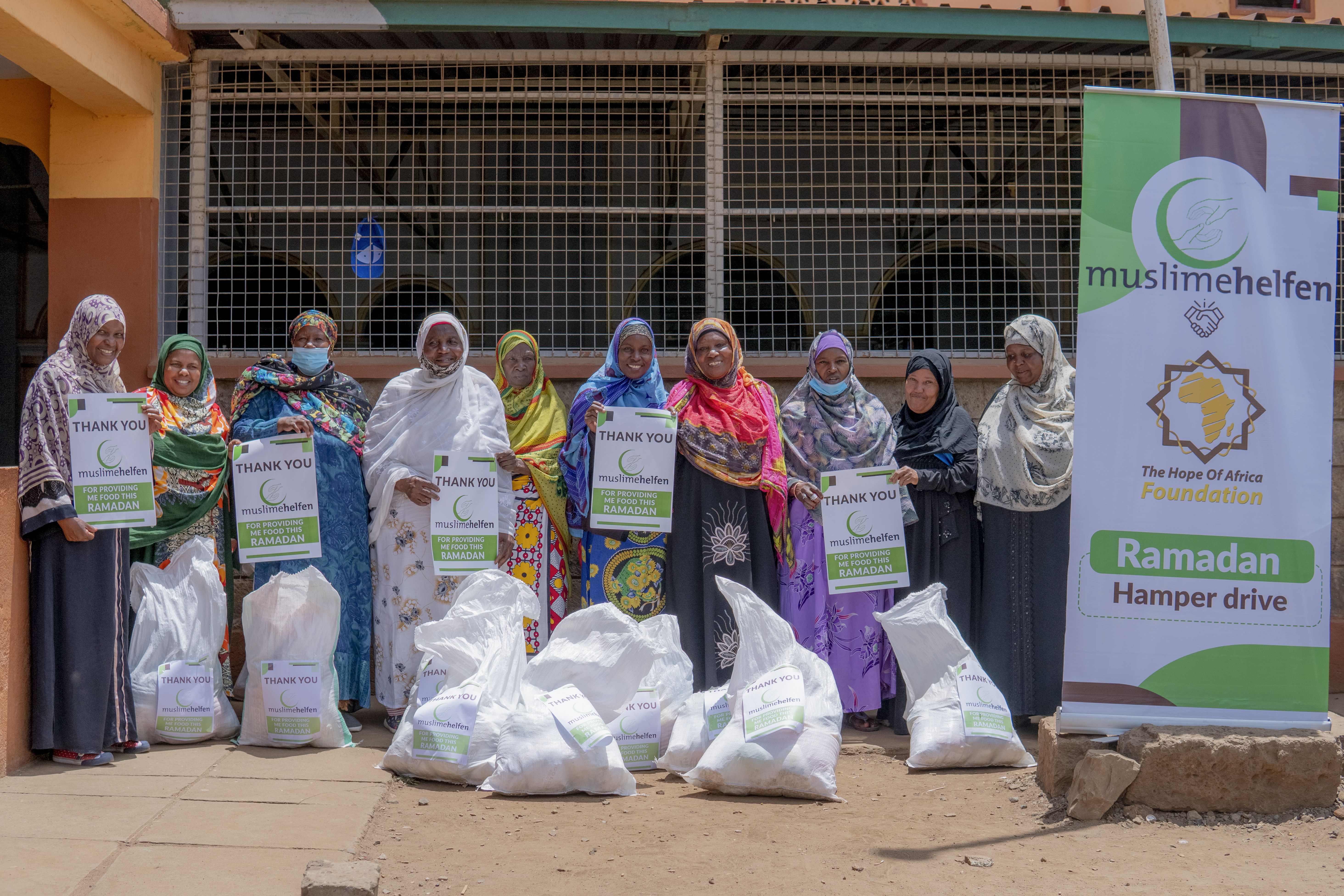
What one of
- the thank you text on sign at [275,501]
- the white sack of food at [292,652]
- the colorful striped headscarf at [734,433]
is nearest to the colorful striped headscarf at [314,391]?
the thank you text on sign at [275,501]

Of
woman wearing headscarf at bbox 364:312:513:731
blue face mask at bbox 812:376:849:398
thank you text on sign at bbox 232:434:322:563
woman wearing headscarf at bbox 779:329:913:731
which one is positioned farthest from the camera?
blue face mask at bbox 812:376:849:398

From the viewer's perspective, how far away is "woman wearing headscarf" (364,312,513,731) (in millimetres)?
4746

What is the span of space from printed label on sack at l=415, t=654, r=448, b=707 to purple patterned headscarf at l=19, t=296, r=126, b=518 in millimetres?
1509

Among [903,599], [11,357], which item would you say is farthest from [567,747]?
[11,357]

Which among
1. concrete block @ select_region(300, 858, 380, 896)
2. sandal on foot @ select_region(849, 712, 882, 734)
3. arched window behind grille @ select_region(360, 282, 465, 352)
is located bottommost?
sandal on foot @ select_region(849, 712, 882, 734)

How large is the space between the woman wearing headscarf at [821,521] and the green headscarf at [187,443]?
101 inches

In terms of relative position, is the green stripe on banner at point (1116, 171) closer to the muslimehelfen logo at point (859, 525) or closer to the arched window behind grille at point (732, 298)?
the muslimehelfen logo at point (859, 525)

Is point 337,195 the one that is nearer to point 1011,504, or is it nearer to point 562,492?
point 562,492

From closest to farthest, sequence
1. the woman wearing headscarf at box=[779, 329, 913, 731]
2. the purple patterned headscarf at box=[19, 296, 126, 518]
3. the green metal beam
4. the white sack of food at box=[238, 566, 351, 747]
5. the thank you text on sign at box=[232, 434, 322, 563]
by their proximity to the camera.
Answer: the purple patterned headscarf at box=[19, 296, 126, 518]
the white sack of food at box=[238, 566, 351, 747]
the thank you text on sign at box=[232, 434, 322, 563]
the woman wearing headscarf at box=[779, 329, 913, 731]
the green metal beam

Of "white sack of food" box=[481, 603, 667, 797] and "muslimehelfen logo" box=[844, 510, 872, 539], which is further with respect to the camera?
"muslimehelfen logo" box=[844, 510, 872, 539]

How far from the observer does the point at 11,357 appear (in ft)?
23.6

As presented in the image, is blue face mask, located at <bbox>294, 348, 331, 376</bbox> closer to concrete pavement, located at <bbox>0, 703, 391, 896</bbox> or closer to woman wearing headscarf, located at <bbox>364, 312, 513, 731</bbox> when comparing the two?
woman wearing headscarf, located at <bbox>364, 312, 513, 731</bbox>

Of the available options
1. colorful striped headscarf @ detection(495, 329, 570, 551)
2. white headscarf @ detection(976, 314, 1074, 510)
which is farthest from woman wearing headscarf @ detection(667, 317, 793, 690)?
white headscarf @ detection(976, 314, 1074, 510)

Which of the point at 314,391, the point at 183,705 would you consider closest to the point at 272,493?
the point at 314,391
